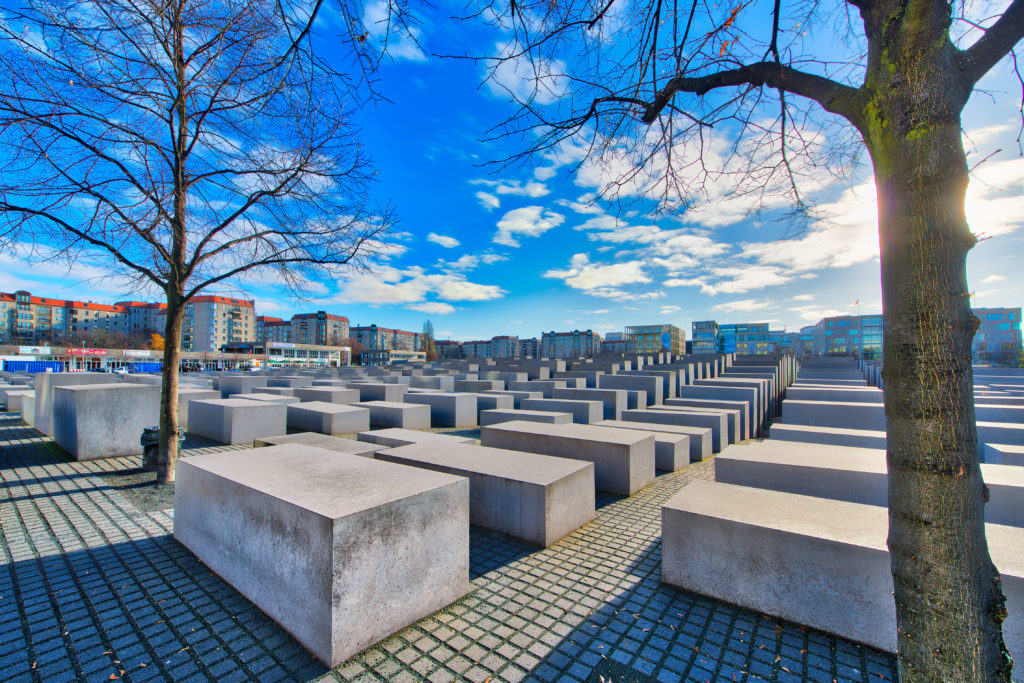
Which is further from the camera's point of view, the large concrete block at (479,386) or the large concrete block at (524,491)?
the large concrete block at (479,386)

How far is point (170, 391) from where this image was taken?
6914 mm

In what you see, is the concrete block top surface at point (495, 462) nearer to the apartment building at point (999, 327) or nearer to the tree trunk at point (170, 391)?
the tree trunk at point (170, 391)

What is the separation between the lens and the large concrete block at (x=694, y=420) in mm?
10367

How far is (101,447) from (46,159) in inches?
229

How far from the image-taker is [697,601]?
3875 millimetres

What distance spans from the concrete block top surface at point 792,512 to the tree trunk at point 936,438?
198cm

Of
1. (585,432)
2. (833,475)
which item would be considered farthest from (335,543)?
(585,432)

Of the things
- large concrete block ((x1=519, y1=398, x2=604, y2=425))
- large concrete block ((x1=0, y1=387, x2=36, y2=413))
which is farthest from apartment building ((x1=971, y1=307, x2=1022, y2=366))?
large concrete block ((x1=0, y1=387, x2=36, y2=413))

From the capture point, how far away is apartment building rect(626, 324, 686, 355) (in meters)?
122

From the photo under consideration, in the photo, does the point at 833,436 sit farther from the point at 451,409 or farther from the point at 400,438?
the point at 451,409

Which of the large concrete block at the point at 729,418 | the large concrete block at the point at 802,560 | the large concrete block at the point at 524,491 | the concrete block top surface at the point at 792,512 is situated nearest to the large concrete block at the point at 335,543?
the large concrete block at the point at 524,491

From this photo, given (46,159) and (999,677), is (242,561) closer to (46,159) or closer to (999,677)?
(999,677)

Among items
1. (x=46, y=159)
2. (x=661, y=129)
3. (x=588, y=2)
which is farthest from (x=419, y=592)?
(x=46, y=159)

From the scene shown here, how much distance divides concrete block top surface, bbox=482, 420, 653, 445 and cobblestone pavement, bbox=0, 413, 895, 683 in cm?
236
